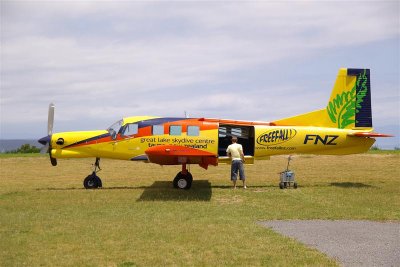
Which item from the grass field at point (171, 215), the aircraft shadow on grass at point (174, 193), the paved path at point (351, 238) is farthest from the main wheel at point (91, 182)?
the paved path at point (351, 238)

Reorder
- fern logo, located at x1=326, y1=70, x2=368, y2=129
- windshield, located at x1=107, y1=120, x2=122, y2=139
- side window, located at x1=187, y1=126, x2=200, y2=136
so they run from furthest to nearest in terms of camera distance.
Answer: fern logo, located at x1=326, y1=70, x2=368, y2=129 → windshield, located at x1=107, y1=120, x2=122, y2=139 → side window, located at x1=187, y1=126, x2=200, y2=136

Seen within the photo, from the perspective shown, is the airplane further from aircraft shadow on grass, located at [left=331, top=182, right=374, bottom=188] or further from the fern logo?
aircraft shadow on grass, located at [left=331, top=182, right=374, bottom=188]

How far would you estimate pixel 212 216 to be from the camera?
11672 millimetres

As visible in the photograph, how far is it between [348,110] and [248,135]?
A: 4.09 metres

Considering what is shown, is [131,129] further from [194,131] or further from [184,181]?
[184,181]

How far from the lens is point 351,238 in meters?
9.23

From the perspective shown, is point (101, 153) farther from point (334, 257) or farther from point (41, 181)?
point (334, 257)

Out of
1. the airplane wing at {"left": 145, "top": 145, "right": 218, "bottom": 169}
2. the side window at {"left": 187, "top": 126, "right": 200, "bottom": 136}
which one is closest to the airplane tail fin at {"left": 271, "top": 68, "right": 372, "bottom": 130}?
the side window at {"left": 187, "top": 126, "right": 200, "bottom": 136}

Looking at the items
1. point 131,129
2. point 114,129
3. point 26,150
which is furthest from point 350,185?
point 26,150

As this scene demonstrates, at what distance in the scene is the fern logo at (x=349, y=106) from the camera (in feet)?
60.6

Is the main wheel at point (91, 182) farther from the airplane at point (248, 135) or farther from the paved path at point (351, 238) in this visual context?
the paved path at point (351, 238)

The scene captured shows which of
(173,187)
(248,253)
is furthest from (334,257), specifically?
(173,187)

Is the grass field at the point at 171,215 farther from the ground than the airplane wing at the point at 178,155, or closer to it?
closer to it

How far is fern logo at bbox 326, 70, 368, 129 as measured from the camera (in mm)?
18469
